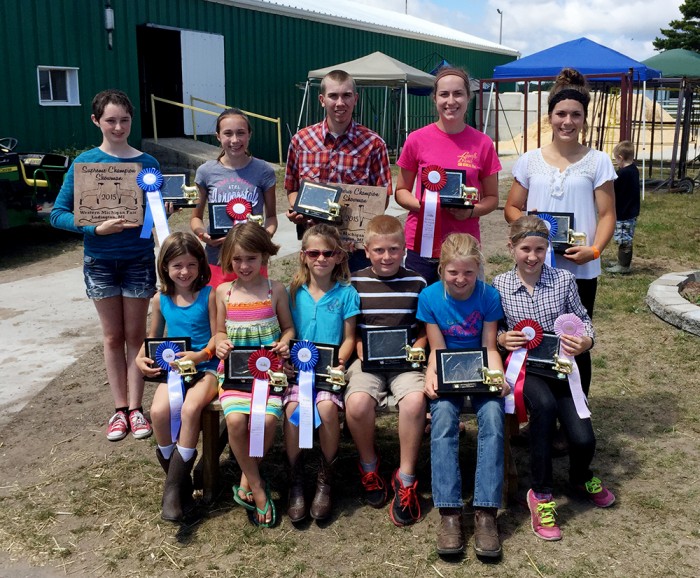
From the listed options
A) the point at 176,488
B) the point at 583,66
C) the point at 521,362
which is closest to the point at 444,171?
the point at 521,362

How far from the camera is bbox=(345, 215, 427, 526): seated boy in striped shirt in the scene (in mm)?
3229

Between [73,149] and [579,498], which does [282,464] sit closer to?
[579,498]

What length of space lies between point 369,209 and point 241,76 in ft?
44.5

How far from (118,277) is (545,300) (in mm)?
2200

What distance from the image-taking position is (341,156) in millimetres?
3775

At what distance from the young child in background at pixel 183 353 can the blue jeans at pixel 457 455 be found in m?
1.03

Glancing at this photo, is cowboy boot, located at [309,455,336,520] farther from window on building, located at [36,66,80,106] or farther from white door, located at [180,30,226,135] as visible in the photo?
white door, located at [180,30,226,135]

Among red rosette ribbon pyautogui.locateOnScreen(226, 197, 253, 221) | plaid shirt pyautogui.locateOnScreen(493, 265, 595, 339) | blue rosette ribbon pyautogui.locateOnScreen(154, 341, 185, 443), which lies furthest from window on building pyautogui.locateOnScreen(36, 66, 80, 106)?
plaid shirt pyautogui.locateOnScreen(493, 265, 595, 339)

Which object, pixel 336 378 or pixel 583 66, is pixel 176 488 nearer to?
pixel 336 378

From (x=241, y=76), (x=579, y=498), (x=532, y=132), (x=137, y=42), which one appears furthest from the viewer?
(x=532, y=132)

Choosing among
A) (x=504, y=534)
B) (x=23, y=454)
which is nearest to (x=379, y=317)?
(x=504, y=534)

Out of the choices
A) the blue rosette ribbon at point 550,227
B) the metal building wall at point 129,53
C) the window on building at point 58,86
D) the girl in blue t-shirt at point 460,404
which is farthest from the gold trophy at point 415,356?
the window on building at point 58,86

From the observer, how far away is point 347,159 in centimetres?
377

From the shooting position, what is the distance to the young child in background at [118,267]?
12.5ft
